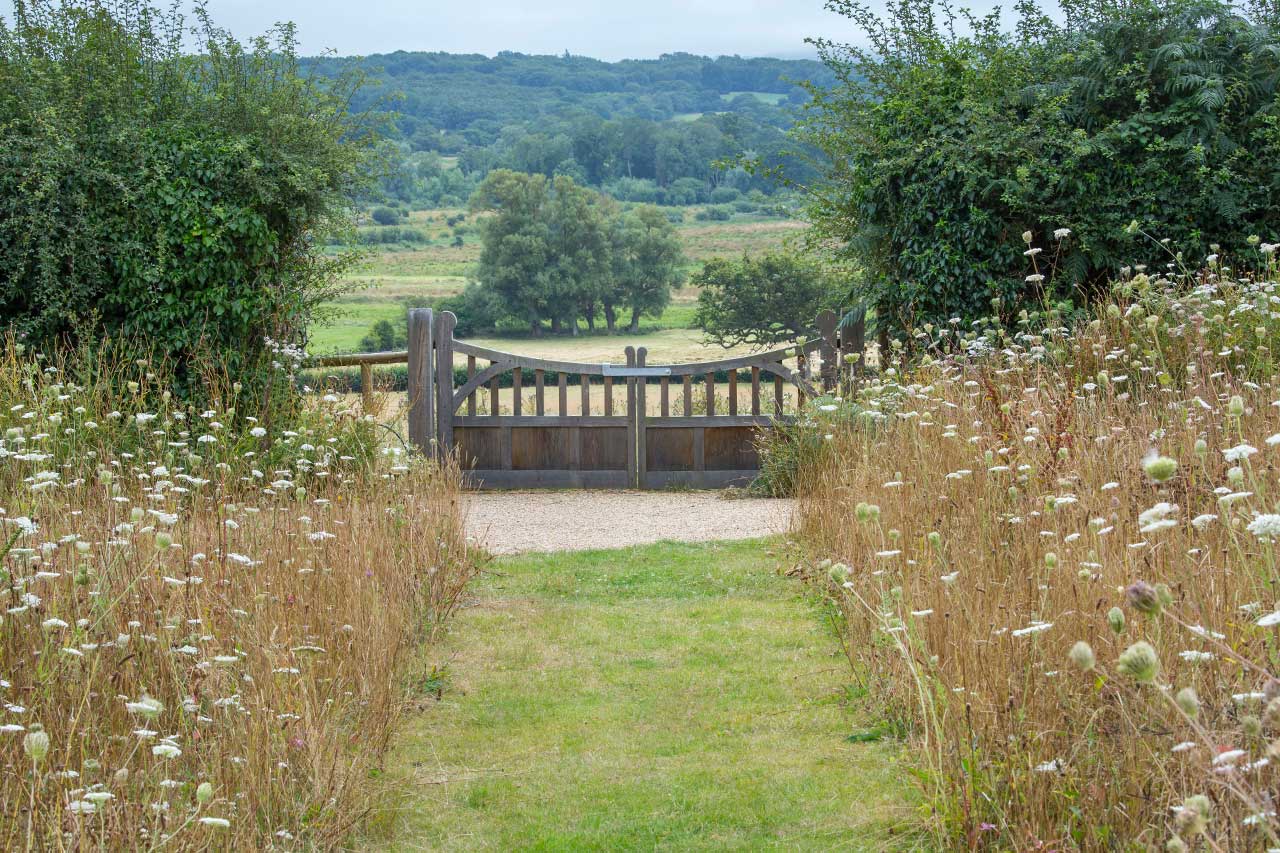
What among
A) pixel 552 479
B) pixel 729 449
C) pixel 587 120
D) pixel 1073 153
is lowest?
pixel 552 479

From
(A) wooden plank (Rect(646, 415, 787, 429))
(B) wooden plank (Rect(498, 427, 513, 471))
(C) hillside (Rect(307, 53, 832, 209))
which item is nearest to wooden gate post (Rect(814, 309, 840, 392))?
(A) wooden plank (Rect(646, 415, 787, 429))

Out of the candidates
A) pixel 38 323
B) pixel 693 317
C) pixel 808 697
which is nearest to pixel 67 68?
pixel 38 323

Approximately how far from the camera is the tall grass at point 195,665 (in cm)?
274

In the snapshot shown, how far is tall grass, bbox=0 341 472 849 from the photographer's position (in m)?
2.74

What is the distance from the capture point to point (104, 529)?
13.7 ft

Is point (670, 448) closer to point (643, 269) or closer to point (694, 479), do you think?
point (694, 479)

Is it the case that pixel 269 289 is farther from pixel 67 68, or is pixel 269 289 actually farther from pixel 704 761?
pixel 704 761

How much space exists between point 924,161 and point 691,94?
5799 centimetres

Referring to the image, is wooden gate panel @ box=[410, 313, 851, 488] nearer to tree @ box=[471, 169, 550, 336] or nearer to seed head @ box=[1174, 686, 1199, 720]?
seed head @ box=[1174, 686, 1199, 720]

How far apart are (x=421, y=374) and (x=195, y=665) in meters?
7.23

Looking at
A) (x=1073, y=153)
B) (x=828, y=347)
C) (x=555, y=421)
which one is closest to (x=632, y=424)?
(x=555, y=421)

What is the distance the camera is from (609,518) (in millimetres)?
8953

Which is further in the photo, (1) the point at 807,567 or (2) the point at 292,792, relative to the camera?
(1) the point at 807,567

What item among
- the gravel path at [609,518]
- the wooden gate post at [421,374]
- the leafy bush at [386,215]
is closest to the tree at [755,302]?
the leafy bush at [386,215]
